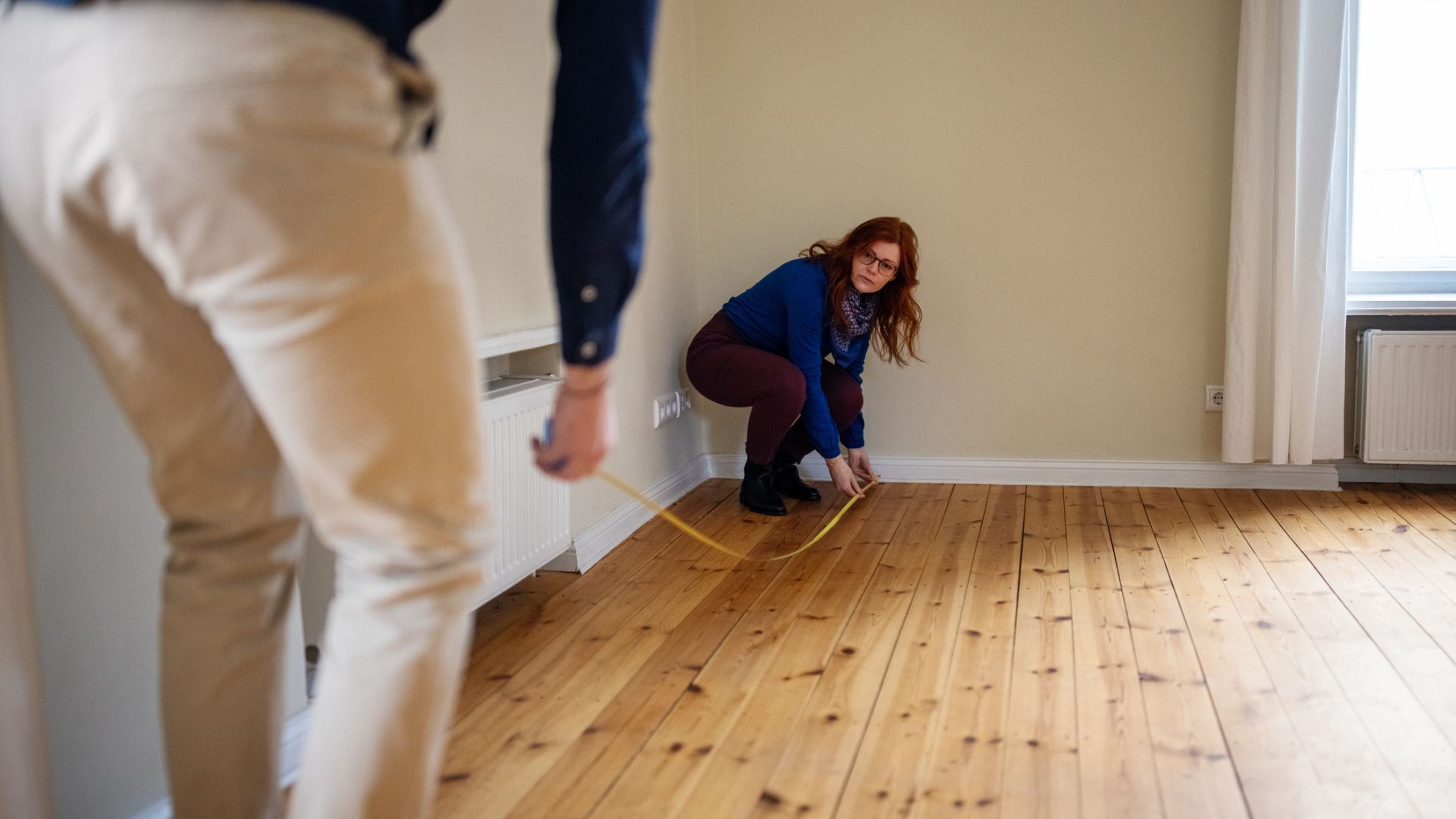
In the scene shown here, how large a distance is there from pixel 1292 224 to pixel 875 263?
1204 mm

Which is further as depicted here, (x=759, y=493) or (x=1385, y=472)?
(x=1385, y=472)

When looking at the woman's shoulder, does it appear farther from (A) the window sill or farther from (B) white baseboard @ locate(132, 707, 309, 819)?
(B) white baseboard @ locate(132, 707, 309, 819)

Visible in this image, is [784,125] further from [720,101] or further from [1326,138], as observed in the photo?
[1326,138]

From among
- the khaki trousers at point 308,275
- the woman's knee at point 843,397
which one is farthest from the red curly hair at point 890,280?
the khaki trousers at point 308,275

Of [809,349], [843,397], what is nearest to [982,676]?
[809,349]

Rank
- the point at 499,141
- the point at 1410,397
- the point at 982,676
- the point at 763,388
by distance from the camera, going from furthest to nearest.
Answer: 1. the point at 1410,397
2. the point at 763,388
3. the point at 499,141
4. the point at 982,676

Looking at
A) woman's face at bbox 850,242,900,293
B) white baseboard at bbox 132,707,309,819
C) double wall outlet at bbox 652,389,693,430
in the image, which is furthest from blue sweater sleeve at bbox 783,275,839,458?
white baseboard at bbox 132,707,309,819

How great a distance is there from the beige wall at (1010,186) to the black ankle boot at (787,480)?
415 mm

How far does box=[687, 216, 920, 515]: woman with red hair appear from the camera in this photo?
3.22 metres

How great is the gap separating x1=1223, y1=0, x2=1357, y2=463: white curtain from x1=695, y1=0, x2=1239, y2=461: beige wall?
0.45 feet

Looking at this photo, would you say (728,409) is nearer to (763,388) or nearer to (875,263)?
(763,388)

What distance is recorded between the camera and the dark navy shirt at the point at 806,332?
3219mm

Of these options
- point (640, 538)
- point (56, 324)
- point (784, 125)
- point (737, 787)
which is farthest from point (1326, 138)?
point (56, 324)

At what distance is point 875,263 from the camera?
321 cm
